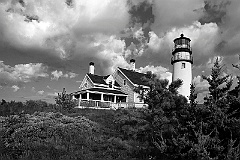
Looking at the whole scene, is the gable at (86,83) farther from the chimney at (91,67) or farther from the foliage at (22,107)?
the foliage at (22,107)

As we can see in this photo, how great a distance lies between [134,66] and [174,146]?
30.5 meters

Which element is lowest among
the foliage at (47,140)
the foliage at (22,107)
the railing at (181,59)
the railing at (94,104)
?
the foliage at (47,140)

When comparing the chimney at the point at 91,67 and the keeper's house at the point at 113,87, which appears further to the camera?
the chimney at the point at 91,67

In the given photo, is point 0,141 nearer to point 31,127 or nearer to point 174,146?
point 31,127

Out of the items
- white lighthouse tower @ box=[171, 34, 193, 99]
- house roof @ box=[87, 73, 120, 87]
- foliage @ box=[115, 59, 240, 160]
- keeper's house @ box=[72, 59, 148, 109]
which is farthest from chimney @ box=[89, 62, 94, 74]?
foliage @ box=[115, 59, 240, 160]

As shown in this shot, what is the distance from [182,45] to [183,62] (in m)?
2.16

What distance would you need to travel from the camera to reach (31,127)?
9953 mm

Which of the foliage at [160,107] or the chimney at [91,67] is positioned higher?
the chimney at [91,67]

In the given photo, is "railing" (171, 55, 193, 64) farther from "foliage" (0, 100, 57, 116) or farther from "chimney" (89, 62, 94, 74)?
"foliage" (0, 100, 57, 116)

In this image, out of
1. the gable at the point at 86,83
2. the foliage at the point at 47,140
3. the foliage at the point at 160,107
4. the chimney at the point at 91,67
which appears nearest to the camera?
the foliage at the point at 47,140

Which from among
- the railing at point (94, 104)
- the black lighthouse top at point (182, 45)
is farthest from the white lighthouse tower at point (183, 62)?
the railing at point (94, 104)

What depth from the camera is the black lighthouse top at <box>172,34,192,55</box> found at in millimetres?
26734

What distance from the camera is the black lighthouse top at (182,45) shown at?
26734 mm

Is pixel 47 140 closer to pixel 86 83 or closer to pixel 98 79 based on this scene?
pixel 98 79
